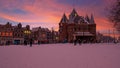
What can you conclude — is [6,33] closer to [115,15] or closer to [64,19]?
[64,19]

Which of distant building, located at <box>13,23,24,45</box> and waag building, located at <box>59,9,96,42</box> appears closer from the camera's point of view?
distant building, located at <box>13,23,24,45</box>

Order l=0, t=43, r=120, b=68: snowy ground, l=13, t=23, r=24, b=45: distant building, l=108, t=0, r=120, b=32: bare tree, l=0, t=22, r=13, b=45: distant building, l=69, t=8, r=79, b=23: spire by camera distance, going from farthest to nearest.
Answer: l=69, t=8, r=79, b=23: spire
l=13, t=23, r=24, b=45: distant building
l=0, t=22, r=13, b=45: distant building
l=108, t=0, r=120, b=32: bare tree
l=0, t=43, r=120, b=68: snowy ground

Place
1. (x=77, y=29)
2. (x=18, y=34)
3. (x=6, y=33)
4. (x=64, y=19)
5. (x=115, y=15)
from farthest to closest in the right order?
1. (x=64, y=19)
2. (x=77, y=29)
3. (x=18, y=34)
4. (x=6, y=33)
5. (x=115, y=15)

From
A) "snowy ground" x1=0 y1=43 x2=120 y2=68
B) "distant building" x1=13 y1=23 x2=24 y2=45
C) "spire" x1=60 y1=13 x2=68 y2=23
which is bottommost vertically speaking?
"snowy ground" x1=0 y1=43 x2=120 y2=68

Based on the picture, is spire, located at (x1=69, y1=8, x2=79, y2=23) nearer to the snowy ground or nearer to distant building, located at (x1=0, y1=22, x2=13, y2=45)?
distant building, located at (x1=0, y1=22, x2=13, y2=45)

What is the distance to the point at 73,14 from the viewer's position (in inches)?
3730

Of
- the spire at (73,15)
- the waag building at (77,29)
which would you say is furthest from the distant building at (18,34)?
the spire at (73,15)

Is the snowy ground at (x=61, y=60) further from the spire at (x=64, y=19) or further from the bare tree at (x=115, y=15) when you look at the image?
the spire at (x=64, y=19)

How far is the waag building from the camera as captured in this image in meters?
83.0

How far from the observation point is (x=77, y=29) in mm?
87562

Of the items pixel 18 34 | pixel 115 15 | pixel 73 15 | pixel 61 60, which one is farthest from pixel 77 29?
pixel 61 60

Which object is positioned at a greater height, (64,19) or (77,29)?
(64,19)

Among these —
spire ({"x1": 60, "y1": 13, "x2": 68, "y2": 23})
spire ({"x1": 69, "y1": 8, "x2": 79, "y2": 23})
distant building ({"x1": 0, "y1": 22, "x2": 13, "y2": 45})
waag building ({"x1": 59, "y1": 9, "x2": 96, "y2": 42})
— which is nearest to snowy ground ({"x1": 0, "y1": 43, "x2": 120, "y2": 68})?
distant building ({"x1": 0, "y1": 22, "x2": 13, "y2": 45})

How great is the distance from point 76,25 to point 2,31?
33527 mm
